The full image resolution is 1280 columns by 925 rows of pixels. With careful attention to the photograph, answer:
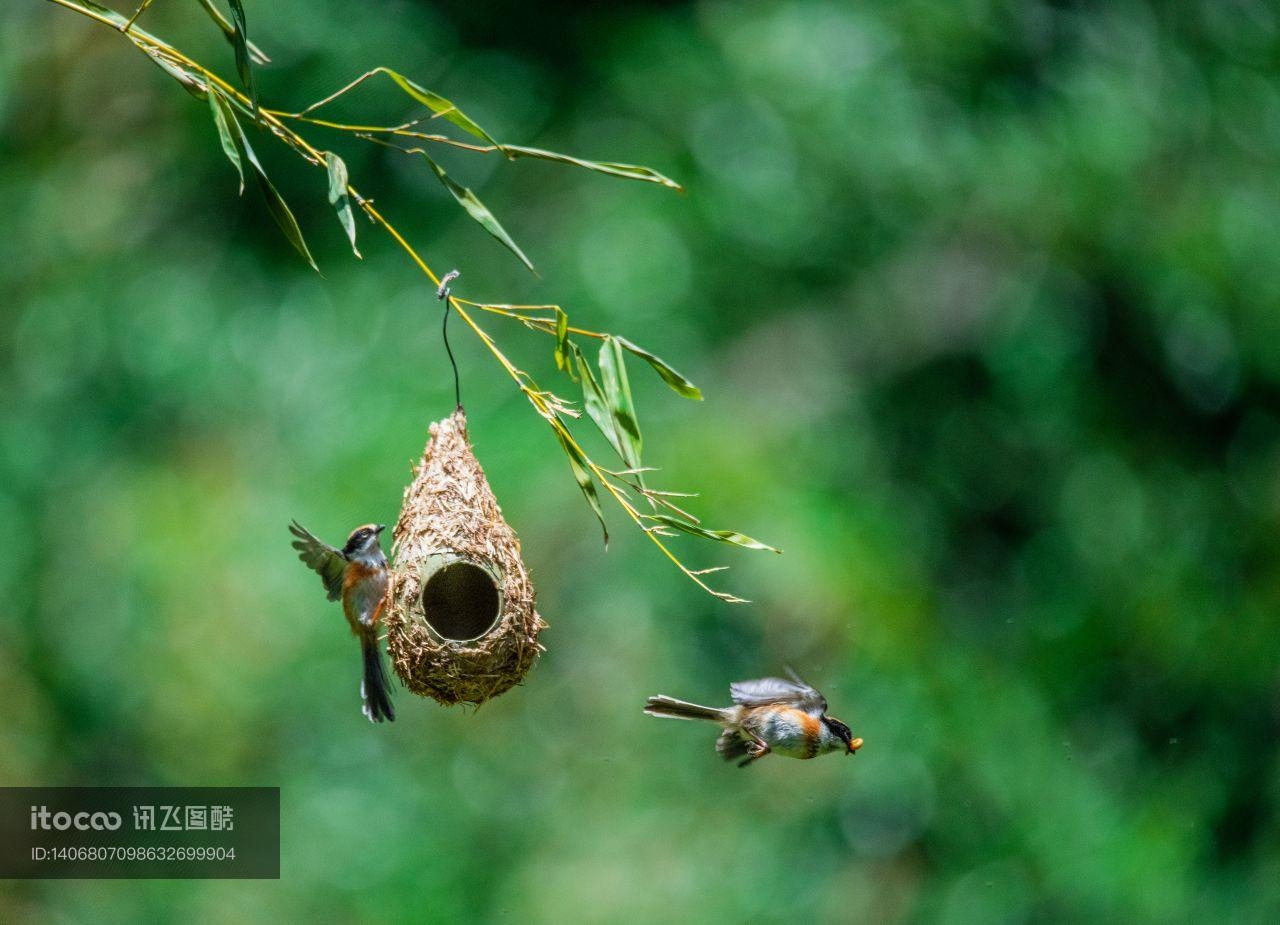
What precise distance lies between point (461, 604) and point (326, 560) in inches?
17.2

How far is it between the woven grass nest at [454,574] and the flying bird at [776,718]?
273 millimetres

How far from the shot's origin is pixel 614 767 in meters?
5.57

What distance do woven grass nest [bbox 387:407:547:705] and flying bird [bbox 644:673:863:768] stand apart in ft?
0.89

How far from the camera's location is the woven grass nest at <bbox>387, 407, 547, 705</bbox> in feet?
7.88

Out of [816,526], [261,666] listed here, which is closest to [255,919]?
[261,666]

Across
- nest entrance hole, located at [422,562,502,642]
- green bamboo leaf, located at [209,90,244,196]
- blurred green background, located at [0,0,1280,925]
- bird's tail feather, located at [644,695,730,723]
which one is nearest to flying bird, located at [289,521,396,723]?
nest entrance hole, located at [422,562,502,642]

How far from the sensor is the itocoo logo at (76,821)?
19.4ft

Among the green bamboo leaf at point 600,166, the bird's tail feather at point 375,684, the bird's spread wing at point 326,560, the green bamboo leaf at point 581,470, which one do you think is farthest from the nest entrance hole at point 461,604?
the green bamboo leaf at point 600,166

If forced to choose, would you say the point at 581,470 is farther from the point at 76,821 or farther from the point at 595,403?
the point at 76,821

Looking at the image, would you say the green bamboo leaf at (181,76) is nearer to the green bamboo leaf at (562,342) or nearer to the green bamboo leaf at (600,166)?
the green bamboo leaf at (600,166)

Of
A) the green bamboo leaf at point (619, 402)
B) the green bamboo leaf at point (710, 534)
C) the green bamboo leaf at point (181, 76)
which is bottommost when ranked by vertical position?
the green bamboo leaf at point (710, 534)

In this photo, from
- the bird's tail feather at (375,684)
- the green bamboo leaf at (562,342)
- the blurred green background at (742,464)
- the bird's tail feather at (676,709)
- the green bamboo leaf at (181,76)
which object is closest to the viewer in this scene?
the green bamboo leaf at (181,76)

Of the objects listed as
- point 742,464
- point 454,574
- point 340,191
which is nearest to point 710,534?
point 340,191

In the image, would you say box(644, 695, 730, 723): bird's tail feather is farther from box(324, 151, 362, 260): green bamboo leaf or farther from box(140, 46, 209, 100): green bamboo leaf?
box(140, 46, 209, 100): green bamboo leaf
